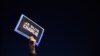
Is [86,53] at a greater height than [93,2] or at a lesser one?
lesser

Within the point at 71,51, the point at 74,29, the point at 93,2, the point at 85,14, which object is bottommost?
the point at 71,51

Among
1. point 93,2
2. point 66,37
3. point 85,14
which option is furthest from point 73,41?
point 93,2

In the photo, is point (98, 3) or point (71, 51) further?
point (98, 3)

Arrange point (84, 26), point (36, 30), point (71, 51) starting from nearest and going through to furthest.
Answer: point (36, 30), point (71, 51), point (84, 26)

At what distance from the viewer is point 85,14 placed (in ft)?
9.31

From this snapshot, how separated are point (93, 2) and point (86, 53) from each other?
0.63m

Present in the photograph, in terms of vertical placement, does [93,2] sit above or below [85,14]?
above

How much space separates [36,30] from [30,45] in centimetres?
12

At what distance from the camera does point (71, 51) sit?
103 inches

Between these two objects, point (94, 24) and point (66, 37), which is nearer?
point (66, 37)

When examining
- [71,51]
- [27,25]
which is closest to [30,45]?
[27,25]

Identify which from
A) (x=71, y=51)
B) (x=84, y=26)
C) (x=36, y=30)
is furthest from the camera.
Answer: (x=84, y=26)

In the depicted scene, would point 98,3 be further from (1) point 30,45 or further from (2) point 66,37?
(1) point 30,45

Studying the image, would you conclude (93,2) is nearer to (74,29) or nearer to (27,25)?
(74,29)
